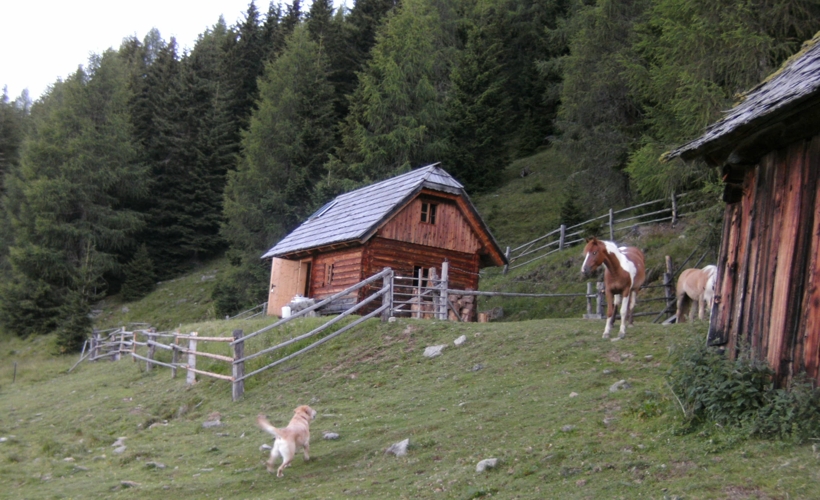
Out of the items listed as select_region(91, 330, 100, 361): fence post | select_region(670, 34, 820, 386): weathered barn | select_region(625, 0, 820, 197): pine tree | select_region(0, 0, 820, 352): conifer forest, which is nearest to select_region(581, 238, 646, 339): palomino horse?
select_region(670, 34, 820, 386): weathered barn

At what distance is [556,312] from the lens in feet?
81.8

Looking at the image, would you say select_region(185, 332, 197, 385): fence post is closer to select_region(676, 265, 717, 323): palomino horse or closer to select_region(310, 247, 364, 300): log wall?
select_region(310, 247, 364, 300): log wall

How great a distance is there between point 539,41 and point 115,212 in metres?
33.5

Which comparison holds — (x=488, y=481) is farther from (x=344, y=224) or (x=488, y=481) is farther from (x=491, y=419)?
(x=344, y=224)

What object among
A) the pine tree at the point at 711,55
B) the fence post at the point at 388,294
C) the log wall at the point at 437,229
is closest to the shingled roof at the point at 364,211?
the log wall at the point at 437,229

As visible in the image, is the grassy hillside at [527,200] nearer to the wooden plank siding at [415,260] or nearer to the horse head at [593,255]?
the wooden plank siding at [415,260]

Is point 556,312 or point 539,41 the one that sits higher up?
point 539,41

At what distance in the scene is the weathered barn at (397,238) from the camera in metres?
22.6

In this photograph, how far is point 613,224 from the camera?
2953 centimetres

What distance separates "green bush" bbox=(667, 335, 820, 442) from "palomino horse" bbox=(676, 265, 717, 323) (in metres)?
6.20

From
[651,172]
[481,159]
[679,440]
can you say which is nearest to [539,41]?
[481,159]

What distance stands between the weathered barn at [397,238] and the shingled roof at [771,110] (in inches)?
563

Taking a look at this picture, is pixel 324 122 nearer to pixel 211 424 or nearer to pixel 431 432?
pixel 211 424

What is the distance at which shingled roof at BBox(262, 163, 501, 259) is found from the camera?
884 inches
